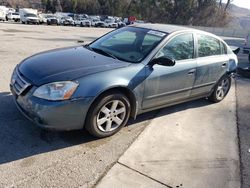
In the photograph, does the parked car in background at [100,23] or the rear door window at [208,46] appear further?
the parked car in background at [100,23]

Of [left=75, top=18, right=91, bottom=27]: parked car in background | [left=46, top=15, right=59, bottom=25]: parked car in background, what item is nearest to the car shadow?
[left=46, top=15, right=59, bottom=25]: parked car in background

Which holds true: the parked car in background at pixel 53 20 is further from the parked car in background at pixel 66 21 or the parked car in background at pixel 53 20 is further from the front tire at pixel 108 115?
the front tire at pixel 108 115

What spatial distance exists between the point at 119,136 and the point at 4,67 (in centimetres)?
437

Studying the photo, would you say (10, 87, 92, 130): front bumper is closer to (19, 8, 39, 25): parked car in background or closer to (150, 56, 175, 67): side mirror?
(150, 56, 175, 67): side mirror

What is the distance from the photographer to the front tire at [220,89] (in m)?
6.04

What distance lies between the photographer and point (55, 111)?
356 cm

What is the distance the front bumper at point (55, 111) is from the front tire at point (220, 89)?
3.26 metres

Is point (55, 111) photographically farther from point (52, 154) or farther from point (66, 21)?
point (66, 21)

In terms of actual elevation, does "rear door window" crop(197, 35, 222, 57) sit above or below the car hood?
above

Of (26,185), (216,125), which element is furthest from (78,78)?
(216,125)

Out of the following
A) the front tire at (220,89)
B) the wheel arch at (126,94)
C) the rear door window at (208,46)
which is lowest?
the front tire at (220,89)

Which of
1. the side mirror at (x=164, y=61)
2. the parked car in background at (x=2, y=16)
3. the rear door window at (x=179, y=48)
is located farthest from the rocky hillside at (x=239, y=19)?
the side mirror at (x=164, y=61)

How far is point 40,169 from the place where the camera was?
3307mm

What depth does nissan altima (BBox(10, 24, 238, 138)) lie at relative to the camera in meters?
3.64
